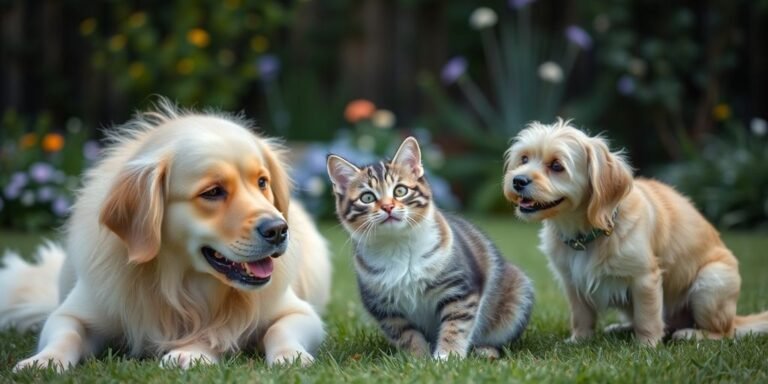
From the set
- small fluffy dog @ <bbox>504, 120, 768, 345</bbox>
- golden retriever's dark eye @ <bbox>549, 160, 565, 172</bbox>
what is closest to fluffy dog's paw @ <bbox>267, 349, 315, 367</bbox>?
small fluffy dog @ <bbox>504, 120, 768, 345</bbox>

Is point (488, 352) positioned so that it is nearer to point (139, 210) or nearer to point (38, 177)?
point (139, 210)

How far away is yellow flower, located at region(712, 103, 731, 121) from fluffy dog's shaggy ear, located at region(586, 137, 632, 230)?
716 cm

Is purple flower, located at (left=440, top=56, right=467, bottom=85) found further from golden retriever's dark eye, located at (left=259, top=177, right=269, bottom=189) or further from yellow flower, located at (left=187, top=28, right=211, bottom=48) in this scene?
golden retriever's dark eye, located at (left=259, top=177, right=269, bottom=189)

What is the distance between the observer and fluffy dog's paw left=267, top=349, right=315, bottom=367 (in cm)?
322

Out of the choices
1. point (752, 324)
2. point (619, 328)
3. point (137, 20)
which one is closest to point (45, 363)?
point (619, 328)

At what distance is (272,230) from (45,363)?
976 mm

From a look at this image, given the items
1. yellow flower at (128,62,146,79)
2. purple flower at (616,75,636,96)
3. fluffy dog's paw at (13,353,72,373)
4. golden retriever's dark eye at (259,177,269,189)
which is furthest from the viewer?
purple flower at (616,75,636,96)

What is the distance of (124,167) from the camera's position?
334 cm

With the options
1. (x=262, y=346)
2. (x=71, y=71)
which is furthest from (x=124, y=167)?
(x=71, y=71)

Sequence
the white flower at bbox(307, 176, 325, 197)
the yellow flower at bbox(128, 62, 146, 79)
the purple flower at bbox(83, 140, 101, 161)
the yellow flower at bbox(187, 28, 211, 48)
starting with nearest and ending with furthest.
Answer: the purple flower at bbox(83, 140, 101, 161)
the white flower at bbox(307, 176, 325, 197)
the yellow flower at bbox(187, 28, 211, 48)
the yellow flower at bbox(128, 62, 146, 79)

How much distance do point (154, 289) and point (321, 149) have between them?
21.3 ft

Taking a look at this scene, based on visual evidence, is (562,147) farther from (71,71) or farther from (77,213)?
(71,71)

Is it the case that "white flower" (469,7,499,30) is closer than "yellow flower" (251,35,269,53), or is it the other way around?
"white flower" (469,7,499,30)

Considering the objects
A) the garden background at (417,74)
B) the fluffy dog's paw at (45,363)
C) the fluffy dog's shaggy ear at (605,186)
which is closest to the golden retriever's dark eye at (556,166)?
the fluffy dog's shaggy ear at (605,186)
